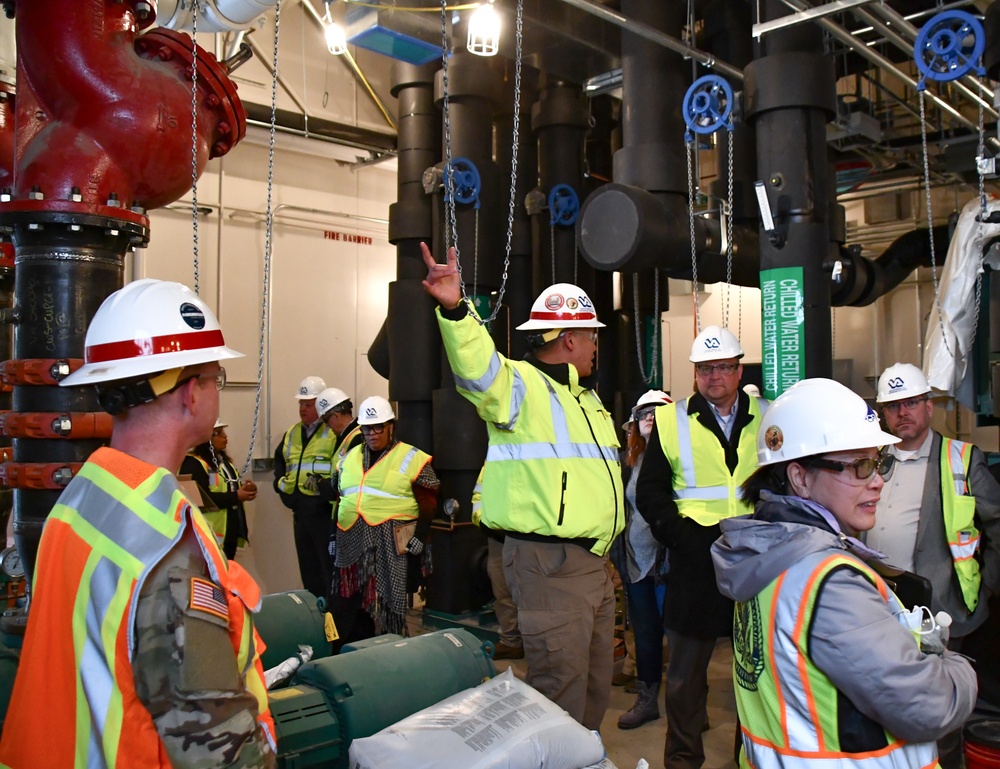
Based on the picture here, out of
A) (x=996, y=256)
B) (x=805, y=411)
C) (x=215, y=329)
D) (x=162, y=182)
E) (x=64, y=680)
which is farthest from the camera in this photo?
(x=996, y=256)

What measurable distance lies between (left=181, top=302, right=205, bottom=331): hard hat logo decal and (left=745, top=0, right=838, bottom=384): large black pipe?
2.97 meters

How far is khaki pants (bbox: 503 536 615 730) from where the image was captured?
274 centimetres

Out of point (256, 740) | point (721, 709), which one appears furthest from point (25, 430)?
point (721, 709)

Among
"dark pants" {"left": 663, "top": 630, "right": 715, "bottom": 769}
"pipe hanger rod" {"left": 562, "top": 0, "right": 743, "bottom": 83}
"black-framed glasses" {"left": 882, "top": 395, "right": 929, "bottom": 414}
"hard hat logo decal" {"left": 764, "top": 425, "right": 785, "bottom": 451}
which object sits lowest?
"dark pants" {"left": 663, "top": 630, "right": 715, "bottom": 769}

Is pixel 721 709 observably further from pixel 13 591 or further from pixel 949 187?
pixel 949 187

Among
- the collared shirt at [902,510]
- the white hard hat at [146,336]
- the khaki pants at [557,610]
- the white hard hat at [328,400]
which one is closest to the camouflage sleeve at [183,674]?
the white hard hat at [146,336]

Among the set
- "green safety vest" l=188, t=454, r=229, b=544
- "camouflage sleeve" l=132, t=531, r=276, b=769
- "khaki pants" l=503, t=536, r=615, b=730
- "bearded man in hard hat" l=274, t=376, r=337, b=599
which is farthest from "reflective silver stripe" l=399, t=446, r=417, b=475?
"camouflage sleeve" l=132, t=531, r=276, b=769

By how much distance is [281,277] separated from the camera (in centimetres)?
684

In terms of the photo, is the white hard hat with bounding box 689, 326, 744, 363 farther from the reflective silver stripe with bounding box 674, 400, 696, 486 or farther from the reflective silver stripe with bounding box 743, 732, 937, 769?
the reflective silver stripe with bounding box 743, 732, 937, 769

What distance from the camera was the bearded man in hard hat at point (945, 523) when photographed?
10.2 feet

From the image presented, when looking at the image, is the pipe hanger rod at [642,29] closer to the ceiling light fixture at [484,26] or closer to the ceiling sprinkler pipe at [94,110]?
the ceiling light fixture at [484,26]

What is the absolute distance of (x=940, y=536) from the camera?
123 inches

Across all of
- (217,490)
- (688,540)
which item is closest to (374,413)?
(217,490)

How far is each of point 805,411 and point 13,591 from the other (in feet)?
7.43
